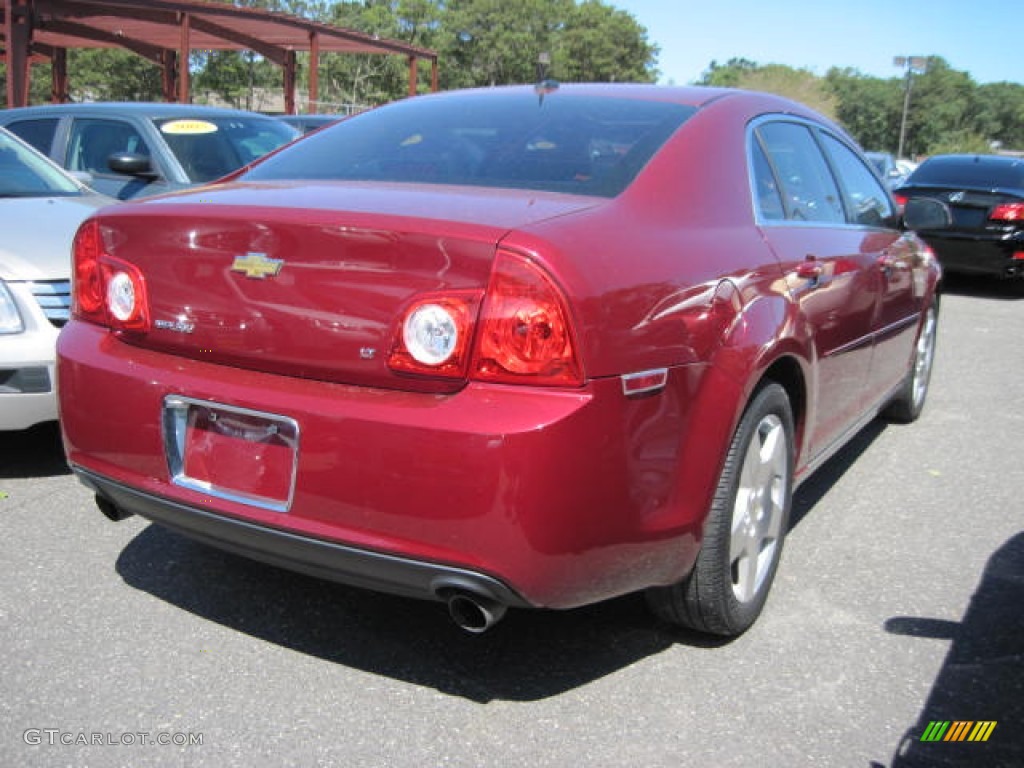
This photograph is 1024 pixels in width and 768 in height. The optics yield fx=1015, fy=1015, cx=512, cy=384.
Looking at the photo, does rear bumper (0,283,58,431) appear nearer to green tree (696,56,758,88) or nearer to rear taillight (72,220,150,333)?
rear taillight (72,220,150,333)

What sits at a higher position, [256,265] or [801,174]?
[801,174]

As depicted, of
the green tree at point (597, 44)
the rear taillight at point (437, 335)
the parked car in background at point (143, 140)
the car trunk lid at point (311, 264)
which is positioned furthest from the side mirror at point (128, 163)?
the green tree at point (597, 44)

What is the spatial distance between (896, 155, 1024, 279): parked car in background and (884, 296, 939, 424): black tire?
188 inches

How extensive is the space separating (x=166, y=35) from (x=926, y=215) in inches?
788

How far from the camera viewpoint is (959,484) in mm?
4523

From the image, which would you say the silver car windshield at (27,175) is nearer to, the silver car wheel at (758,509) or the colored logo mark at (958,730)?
the silver car wheel at (758,509)

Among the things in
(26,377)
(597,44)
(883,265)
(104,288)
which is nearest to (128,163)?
(26,377)

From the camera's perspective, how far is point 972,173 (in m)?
10.9

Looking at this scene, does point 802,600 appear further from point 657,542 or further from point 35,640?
point 35,640

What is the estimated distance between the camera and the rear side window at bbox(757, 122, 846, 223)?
Result: 11.0ft

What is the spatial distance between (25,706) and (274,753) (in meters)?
0.67

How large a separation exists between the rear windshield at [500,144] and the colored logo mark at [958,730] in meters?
1.57

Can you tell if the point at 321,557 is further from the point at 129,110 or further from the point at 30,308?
the point at 129,110

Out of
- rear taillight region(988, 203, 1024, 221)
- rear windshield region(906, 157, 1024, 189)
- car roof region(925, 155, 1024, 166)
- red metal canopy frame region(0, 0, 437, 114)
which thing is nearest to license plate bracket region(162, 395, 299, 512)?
rear taillight region(988, 203, 1024, 221)
